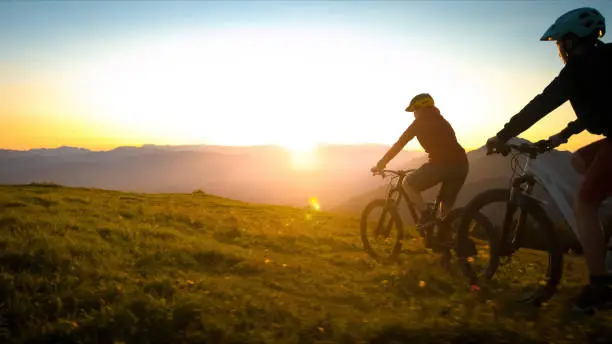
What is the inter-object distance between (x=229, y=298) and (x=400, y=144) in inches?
176

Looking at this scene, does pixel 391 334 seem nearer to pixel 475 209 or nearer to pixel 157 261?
pixel 475 209

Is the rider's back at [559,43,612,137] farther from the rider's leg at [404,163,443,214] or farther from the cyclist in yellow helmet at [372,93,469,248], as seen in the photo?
the rider's leg at [404,163,443,214]

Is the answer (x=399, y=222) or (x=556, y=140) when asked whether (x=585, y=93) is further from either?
(x=399, y=222)

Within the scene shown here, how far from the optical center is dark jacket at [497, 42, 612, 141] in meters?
4.87

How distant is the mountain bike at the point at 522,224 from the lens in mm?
5422

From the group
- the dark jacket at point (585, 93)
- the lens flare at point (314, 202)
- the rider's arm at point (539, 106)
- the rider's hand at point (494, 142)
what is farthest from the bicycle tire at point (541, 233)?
the lens flare at point (314, 202)

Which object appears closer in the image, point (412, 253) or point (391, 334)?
point (391, 334)

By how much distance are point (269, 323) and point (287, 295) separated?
1299 mm

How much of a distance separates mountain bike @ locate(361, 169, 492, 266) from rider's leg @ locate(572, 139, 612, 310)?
4.11ft

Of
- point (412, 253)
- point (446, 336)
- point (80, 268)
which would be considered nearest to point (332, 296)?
point (446, 336)

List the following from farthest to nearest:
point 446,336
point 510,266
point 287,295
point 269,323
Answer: point 510,266, point 287,295, point 269,323, point 446,336

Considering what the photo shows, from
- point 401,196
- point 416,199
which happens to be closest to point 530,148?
point 416,199

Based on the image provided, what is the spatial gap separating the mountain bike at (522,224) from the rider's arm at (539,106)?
25 cm

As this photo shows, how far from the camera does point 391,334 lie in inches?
181
